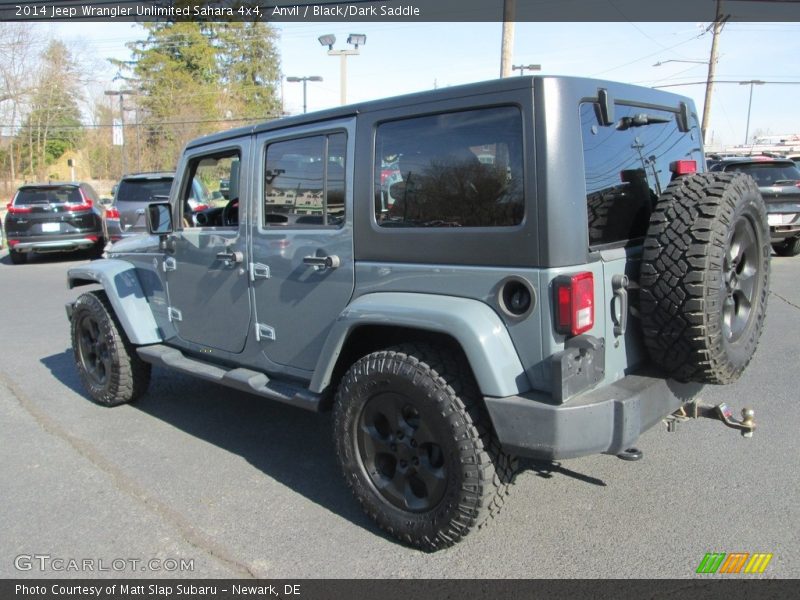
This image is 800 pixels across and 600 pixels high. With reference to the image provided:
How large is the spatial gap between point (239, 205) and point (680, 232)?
2.50m

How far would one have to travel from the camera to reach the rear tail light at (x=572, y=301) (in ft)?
8.14

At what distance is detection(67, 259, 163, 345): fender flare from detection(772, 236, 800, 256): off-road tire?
11.8m

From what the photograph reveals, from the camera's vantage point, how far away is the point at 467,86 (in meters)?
2.73

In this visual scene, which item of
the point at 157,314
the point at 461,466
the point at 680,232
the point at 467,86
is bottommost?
the point at 461,466

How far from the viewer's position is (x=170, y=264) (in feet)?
14.7

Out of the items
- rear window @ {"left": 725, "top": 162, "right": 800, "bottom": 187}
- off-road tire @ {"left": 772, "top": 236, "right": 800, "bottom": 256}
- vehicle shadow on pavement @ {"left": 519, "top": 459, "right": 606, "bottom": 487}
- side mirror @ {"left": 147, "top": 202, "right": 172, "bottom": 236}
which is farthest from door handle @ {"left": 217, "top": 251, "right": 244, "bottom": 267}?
off-road tire @ {"left": 772, "top": 236, "right": 800, "bottom": 256}

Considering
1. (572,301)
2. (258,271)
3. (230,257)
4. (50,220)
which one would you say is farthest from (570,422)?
A: (50,220)

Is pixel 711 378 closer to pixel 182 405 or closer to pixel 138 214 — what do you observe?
pixel 182 405

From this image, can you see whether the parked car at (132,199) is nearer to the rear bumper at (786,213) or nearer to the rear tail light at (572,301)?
the rear bumper at (786,213)

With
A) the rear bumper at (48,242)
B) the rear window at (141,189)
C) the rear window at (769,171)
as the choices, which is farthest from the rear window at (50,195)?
the rear window at (769,171)

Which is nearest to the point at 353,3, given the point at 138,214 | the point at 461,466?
the point at 138,214

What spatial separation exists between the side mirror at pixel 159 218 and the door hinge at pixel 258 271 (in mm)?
1033

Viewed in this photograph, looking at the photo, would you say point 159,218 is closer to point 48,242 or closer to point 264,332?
point 264,332

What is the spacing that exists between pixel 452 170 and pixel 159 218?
2.51 m
